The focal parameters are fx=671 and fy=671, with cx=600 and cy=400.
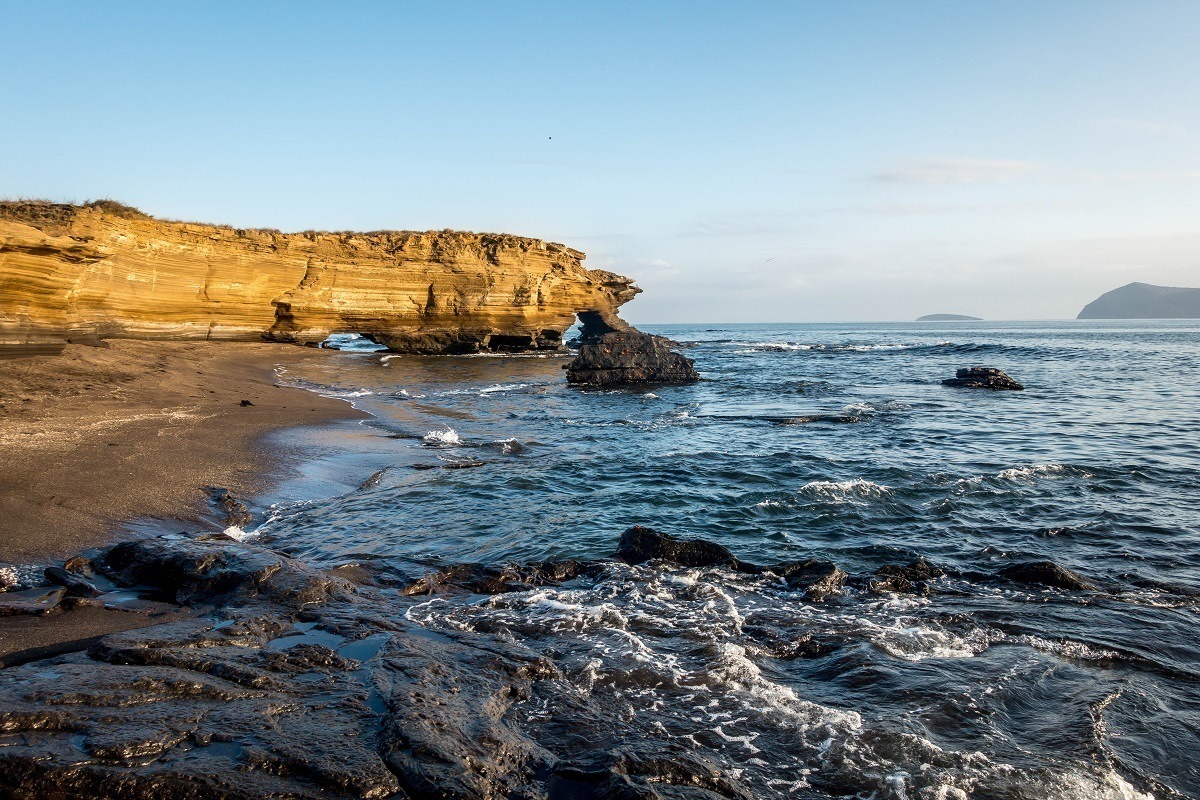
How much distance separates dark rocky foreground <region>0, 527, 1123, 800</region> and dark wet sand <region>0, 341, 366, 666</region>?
2.51ft

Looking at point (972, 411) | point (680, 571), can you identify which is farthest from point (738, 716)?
point (972, 411)

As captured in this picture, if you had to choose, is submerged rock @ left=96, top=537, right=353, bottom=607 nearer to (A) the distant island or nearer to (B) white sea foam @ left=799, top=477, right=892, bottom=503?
(B) white sea foam @ left=799, top=477, right=892, bottom=503

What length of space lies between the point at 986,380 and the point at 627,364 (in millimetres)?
12957

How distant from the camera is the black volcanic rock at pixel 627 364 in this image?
84.0ft

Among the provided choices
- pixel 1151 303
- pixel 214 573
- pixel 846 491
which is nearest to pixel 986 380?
pixel 846 491

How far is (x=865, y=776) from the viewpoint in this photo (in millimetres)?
3789

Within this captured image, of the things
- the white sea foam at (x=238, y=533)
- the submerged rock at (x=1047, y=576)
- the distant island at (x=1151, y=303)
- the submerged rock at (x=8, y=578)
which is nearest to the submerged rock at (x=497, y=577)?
the white sea foam at (x=238, y=533)

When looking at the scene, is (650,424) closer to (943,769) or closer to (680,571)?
(680,571)

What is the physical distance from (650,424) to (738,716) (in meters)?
13.1

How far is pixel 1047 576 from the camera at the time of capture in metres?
6.74

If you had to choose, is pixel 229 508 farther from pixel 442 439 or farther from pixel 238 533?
pixel 442 439

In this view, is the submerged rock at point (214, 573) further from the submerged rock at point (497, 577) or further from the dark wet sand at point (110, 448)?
the submerged rock at point (497, 577)

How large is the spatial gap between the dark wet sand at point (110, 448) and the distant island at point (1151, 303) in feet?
663

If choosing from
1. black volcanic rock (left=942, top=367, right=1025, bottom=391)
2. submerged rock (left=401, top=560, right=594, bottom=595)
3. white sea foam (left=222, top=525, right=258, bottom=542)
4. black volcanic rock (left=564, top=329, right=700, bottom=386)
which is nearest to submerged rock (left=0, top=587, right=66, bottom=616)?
white sea foam (left=222, top=525, right=258, bottom=542)
